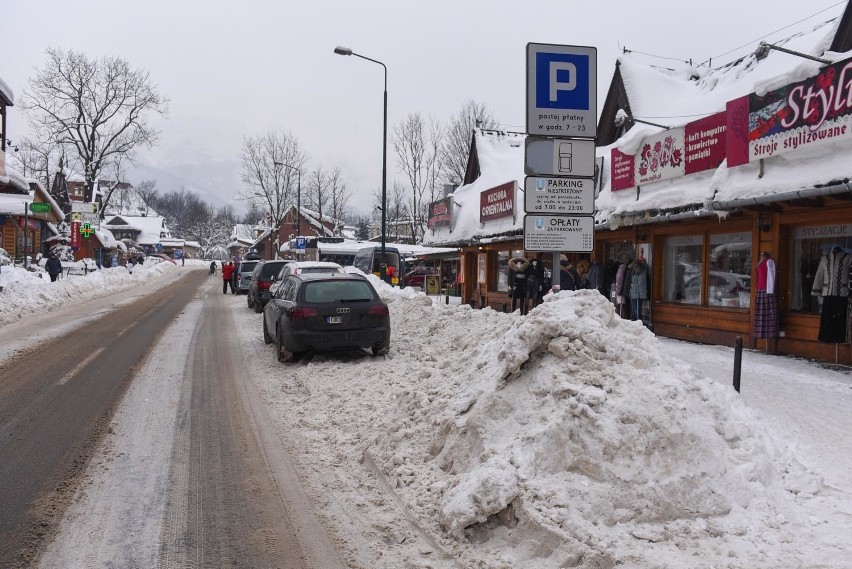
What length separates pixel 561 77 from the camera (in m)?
6.25

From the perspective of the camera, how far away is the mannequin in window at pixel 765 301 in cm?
1028

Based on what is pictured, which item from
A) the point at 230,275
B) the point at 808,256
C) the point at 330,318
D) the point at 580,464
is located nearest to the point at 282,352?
the point at 330,318

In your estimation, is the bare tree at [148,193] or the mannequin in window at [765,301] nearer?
the mannequin in window at [765,301]

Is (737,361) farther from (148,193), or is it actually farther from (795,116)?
(148,193)

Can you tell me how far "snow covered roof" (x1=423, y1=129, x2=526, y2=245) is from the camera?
23263 millimetres

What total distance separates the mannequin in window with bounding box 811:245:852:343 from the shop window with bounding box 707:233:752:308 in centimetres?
205

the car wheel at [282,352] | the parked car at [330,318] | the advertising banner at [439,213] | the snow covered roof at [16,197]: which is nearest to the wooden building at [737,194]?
the parked car at [330,318]

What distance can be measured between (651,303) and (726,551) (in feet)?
35.4

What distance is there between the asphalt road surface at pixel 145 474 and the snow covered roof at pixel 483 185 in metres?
13.9

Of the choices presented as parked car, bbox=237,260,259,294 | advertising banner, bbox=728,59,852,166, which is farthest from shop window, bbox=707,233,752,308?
parked car, bbox=237,260,259,294

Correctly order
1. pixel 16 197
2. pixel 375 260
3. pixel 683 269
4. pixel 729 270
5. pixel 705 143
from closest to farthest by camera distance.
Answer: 1. pixel 705 143
2. pixel 729 270
3. pixel 683 269
4. pixel 16 197
5. pixel 375 260

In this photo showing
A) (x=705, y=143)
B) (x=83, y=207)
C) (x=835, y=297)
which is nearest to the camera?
(x=835, y=297)

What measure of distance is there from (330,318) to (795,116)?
7.94 meters

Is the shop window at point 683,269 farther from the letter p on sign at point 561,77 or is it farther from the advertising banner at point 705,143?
the letter p on sign at point 561,77
